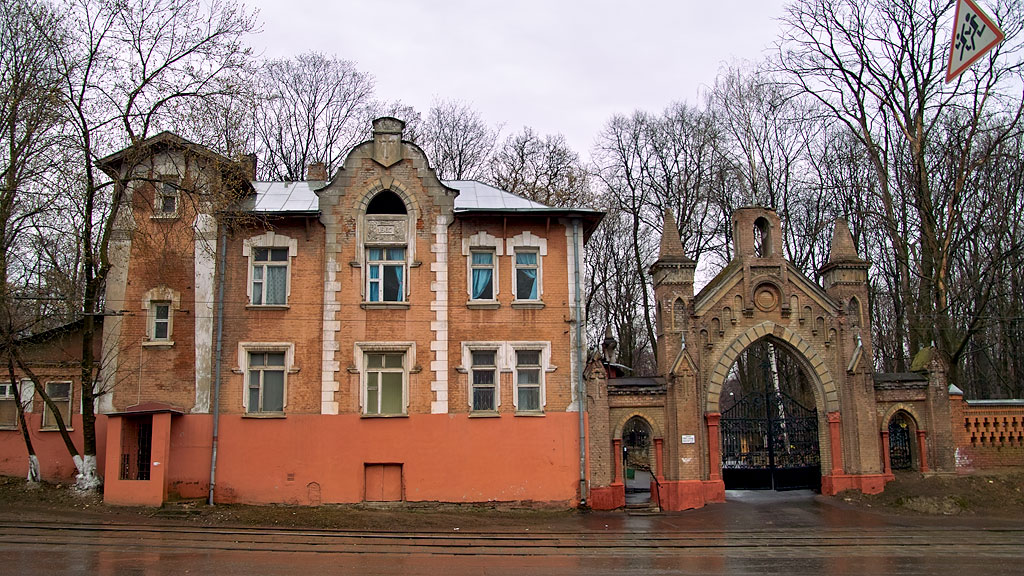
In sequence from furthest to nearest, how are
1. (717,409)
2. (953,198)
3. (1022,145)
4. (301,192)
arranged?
(1022,145), (953,198), (301,192), (717,409)

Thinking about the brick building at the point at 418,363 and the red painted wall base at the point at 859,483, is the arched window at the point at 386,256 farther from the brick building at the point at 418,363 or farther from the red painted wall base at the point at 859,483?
the red painted wall base at the point at 859,483

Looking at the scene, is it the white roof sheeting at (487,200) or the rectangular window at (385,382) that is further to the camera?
the white roof sheeting at (487,200)

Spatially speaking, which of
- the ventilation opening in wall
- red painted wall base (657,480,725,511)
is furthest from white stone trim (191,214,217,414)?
red painted wall base (657,480,725,511)

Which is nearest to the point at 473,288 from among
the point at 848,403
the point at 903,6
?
the point at 848,403

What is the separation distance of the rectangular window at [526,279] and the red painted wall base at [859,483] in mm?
9577

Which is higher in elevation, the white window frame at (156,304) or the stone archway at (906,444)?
the white window frame at (156,304)

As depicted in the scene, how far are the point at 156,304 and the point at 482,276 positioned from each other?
8.80 m

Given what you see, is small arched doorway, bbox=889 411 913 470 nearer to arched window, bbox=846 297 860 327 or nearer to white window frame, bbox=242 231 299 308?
arched window, bbox=846 297 860 327

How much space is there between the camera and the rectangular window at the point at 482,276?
22.1 meters

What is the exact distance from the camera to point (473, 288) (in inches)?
872

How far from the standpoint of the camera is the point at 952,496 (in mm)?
20656

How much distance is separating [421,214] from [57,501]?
38.4 ft

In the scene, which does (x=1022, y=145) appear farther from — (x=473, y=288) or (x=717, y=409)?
(x=473, y=288)

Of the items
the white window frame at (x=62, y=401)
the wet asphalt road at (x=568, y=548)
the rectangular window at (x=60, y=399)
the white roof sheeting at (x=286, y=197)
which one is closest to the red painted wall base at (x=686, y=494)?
the wet asphalt road at (x=568, y=548)
